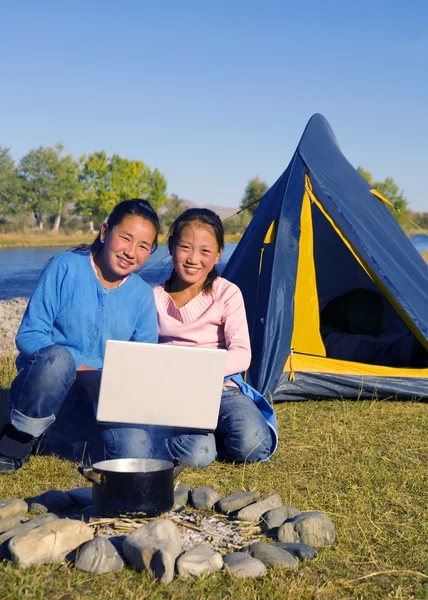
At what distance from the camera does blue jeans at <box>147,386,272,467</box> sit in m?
3.35

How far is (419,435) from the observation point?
4031mm

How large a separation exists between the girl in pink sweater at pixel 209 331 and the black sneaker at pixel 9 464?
1.97ft

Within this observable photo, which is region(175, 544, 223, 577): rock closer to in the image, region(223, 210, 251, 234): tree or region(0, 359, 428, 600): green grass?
region(0, 359, 428, 600): green grass

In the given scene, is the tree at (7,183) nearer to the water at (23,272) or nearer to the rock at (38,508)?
the water at (23,272)

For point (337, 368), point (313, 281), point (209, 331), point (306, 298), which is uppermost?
point (313, 281)

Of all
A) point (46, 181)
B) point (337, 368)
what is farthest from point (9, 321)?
point (46, 181)

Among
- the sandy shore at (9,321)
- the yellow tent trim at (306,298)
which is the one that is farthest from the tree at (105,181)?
the yellow tent trim at (306,298)

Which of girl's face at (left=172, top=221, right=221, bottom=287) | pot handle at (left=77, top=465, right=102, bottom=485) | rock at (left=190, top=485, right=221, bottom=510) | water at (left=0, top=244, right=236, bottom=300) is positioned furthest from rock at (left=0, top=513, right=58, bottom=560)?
water at (left=0, top=244, right=236, bottom=300)

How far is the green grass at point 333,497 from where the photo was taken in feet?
6.93

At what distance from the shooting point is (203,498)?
277cm

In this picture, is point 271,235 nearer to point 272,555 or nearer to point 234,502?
point 234,502

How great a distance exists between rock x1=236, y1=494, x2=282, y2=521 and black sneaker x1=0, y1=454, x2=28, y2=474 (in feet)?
3.59

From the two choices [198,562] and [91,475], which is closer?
[198,562]

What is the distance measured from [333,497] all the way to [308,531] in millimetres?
558
